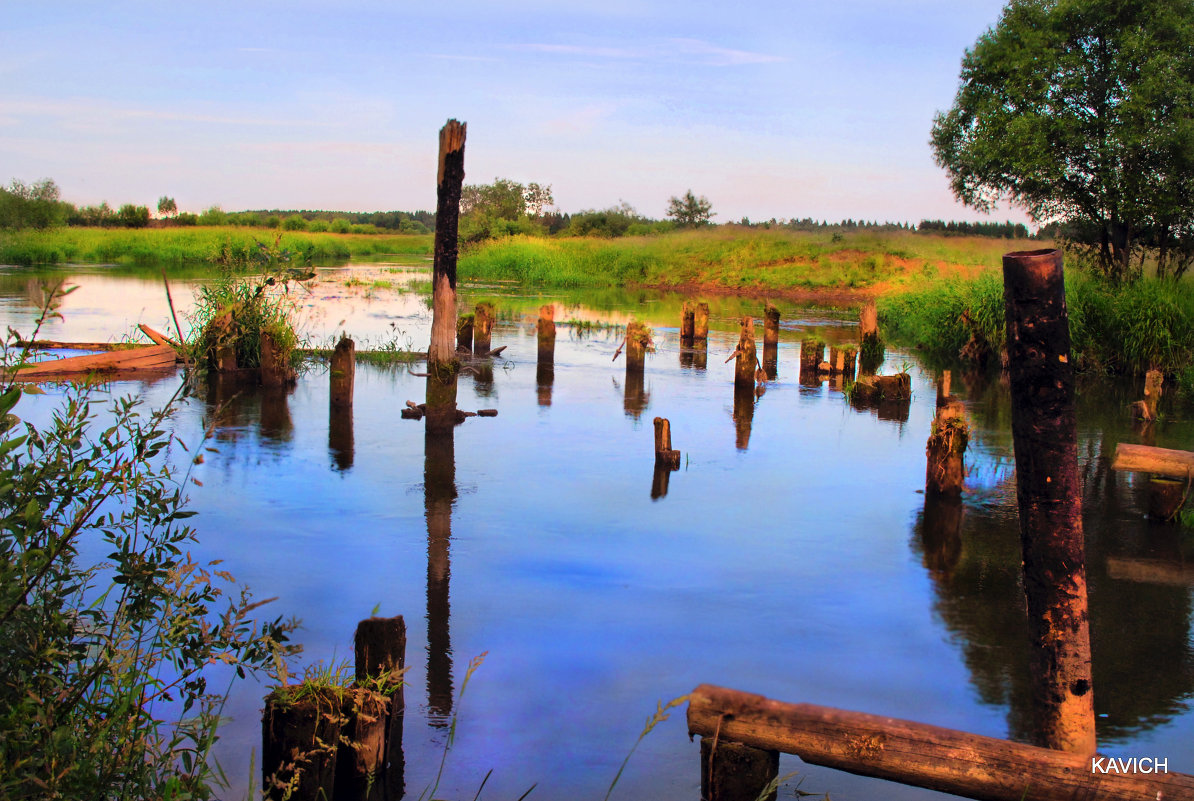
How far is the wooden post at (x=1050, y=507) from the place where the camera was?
3.75 meters

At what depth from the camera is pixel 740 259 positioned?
47062mm

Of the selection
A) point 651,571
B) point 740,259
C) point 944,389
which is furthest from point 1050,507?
point 740,259

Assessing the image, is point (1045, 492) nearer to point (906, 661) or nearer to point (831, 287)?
point (906, 661)

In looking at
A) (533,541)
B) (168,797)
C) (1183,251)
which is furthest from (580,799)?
(1183,251)

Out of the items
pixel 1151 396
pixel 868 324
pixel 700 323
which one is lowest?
pixel 1151 396

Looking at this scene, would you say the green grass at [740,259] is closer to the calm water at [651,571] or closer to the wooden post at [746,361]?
the wooden post at [746,361]

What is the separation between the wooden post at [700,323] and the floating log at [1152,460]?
1302cm

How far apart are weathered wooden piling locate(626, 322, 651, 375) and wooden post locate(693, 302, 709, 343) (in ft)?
16.3

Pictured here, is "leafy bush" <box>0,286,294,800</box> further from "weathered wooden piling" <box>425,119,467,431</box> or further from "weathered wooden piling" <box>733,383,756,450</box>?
"weathered wooden piling" <box>733,383,756,450</box>

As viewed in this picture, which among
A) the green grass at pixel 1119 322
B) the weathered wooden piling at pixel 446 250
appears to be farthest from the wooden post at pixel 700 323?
the weathered wooden piling at pixel 446 250

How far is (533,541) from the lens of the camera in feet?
26.7

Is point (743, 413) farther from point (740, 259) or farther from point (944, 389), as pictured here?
point (740, 259)

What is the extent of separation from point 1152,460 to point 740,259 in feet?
130

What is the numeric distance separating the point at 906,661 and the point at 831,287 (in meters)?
37.3
